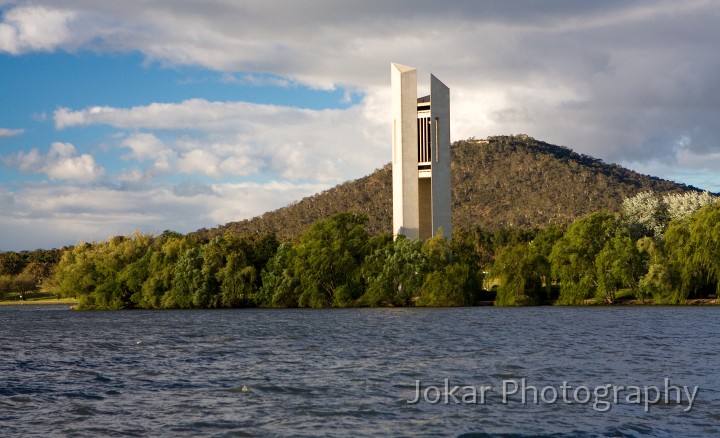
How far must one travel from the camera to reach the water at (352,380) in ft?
79.1

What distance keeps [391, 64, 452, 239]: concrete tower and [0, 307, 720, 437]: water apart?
56.8 meters

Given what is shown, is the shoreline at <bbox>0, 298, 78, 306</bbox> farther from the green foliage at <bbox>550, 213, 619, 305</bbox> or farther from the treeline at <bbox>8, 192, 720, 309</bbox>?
the green foliage at <bbox>550, 213, 619, 305</bbox>

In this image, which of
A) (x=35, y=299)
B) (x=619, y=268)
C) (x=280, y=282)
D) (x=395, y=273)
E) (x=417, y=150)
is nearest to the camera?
(x=619, y=268)

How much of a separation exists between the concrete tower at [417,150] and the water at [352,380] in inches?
2238

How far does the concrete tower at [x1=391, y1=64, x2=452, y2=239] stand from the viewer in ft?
384

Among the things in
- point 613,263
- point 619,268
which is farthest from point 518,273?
point 619,268

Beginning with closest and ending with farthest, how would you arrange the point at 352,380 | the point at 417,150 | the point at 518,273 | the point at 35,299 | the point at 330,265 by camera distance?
the point at 352,380 → the point at 518,273 → the point at 330,265 → the point at 417,150 → the point at 35,299

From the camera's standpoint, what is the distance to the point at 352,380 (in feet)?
108

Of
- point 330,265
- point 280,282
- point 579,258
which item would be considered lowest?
point 280,282

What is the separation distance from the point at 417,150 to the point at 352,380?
8750 centimetres

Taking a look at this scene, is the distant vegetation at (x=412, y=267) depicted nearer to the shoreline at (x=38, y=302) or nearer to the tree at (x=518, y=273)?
the tree at (x=518, y=273)

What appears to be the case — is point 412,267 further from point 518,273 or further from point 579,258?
point 579,258

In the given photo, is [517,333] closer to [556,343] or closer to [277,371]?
[556,343]

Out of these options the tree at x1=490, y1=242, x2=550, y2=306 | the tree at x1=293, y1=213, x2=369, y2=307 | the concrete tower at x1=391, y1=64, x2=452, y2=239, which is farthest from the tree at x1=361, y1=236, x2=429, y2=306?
the concrete tower at x1=391, y1=64, x2=452, y2=239
